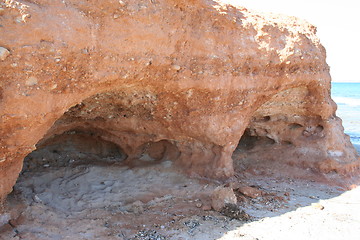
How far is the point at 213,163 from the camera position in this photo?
5.43 m

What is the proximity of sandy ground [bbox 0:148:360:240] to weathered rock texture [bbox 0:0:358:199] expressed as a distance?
1.51 ft

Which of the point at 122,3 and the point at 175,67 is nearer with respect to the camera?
the point at 122,3

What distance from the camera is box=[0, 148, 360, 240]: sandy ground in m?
3.83

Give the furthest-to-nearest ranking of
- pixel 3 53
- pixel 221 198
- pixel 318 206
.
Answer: pixel 318 206
pixel 221 198
pixel 3 53

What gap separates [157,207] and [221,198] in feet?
2.96

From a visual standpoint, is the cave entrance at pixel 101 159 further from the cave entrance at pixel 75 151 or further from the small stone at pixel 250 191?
the small stone at pixel 250 191

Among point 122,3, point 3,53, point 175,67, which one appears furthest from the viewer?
point 175,67

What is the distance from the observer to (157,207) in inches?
180

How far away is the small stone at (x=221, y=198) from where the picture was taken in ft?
14.5

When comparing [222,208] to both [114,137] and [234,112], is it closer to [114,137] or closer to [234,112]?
[234,112]

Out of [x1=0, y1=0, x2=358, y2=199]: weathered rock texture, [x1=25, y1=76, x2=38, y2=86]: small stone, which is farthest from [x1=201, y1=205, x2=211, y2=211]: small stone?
[x1=25, y1=76, x2=38, y2=86]: small stone

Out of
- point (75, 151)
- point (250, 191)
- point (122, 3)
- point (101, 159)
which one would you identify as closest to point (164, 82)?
point (122, 3)

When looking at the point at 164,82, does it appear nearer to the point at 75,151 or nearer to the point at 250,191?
the point at 250,191

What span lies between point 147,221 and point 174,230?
392 mm
